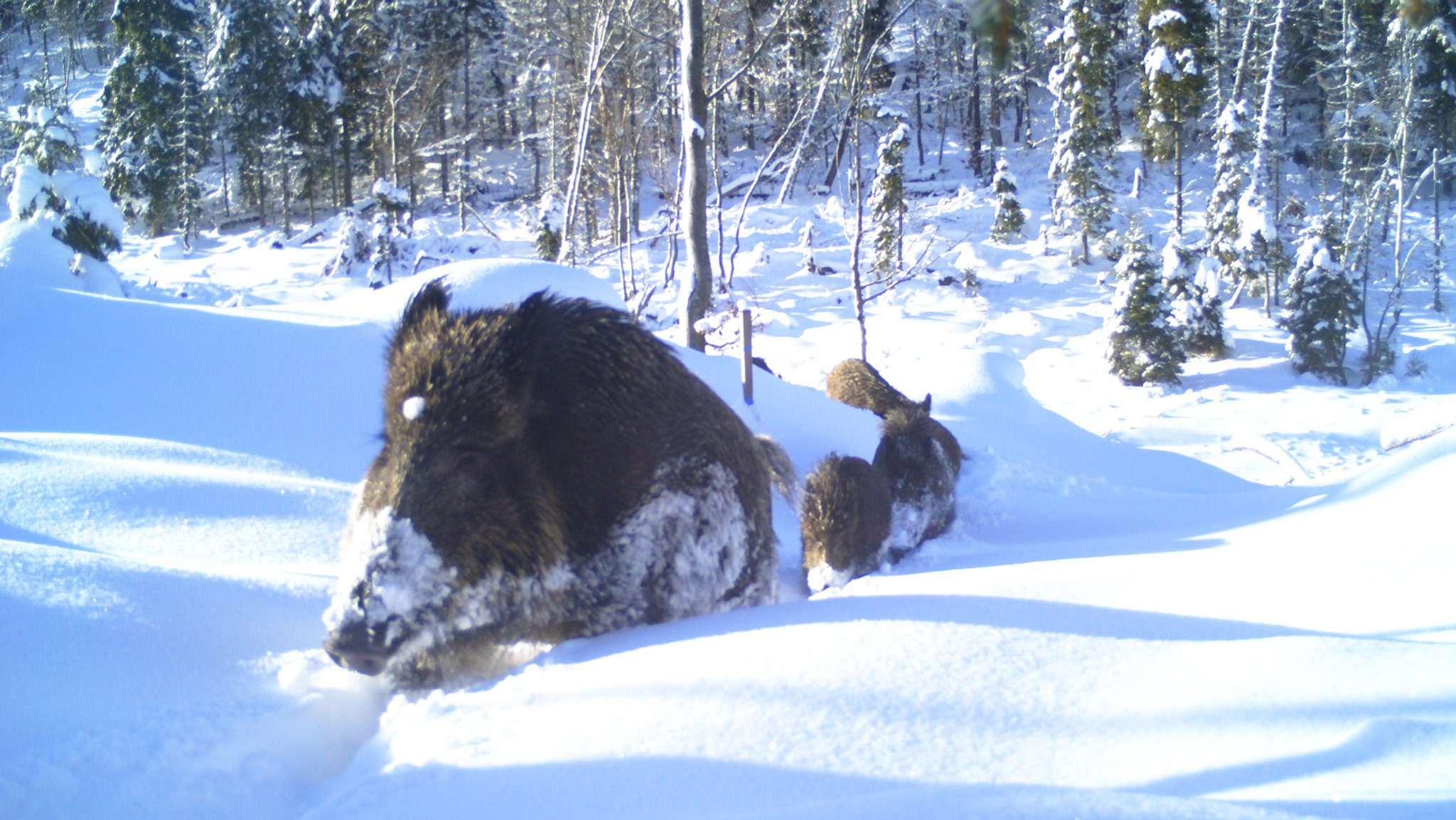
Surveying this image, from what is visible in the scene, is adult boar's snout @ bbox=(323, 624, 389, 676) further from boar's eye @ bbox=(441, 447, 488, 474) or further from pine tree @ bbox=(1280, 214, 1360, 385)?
pine tree @ bbox=(1280, 214, 1360, 385)

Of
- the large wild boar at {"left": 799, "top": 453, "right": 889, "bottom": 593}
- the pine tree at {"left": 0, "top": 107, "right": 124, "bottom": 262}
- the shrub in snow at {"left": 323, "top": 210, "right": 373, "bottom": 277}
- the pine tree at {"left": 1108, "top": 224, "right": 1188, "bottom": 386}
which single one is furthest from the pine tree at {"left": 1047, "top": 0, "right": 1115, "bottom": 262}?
the pine tree at {"left": 0, "top": 107, "right": 124, "bottom": 262}

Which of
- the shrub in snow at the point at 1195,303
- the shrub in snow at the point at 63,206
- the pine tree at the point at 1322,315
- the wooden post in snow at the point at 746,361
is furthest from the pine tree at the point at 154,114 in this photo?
the pine tree at the point at 1322,315

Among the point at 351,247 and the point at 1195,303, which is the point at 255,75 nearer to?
the point at 351,247

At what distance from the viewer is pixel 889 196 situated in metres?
23.7

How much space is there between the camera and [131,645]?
6.91 feet

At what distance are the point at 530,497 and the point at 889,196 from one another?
75.0 ft

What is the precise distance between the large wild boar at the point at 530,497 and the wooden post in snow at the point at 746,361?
4033 millimetres

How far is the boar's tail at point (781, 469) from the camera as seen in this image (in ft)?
12.3

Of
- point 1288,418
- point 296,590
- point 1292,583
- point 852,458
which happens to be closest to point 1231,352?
point 1288,418

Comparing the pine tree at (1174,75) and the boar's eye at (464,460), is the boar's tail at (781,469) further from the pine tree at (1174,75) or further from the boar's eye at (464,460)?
the pine tree at (1174,75)

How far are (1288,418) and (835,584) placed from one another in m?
15.7

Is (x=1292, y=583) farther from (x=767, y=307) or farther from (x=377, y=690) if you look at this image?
(x=767, y=307)

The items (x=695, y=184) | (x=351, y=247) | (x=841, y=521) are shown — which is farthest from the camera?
(x=351, y=247)

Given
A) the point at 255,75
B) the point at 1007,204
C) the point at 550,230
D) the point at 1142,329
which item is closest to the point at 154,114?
the point at 255,75
